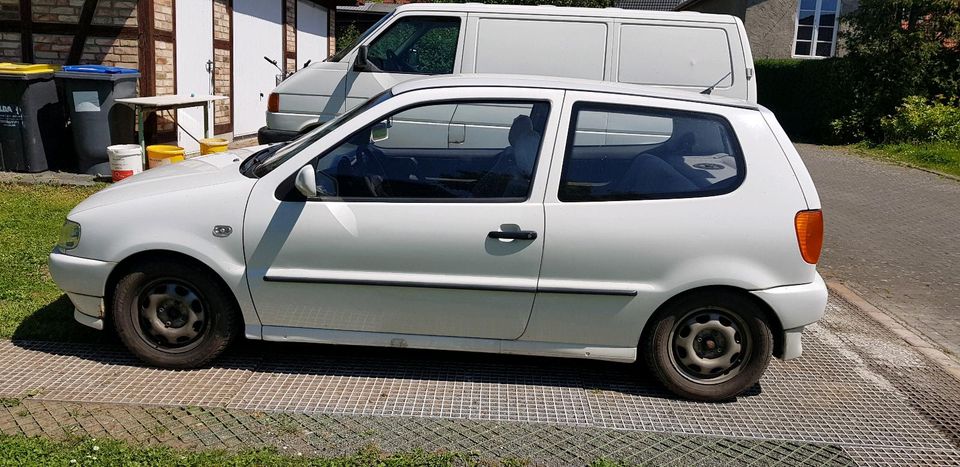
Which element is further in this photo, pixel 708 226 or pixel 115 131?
pixel 115 131

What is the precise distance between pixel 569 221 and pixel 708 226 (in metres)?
0.74

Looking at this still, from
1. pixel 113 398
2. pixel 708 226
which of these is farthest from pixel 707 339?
pixel 113 398

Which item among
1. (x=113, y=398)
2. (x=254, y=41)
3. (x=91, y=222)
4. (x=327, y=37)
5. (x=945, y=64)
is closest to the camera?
(x=113, y=398)

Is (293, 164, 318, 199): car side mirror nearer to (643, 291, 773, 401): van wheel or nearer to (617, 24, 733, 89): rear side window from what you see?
(643, 291, 773, 401): van wheel

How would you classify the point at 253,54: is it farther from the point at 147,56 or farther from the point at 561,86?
the point at 561,86

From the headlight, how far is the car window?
53.9 inches

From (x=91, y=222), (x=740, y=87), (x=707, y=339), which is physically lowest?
(x=707, y=339)

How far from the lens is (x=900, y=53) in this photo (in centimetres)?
2016

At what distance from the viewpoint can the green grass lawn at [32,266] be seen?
17.6 feet

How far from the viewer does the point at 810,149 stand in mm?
20547

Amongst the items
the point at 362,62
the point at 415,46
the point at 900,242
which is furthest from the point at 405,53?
the point at 900,242

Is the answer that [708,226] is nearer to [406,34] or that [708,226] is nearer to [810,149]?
[406,34]

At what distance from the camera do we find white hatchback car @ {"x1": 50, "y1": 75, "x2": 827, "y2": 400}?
4590mm

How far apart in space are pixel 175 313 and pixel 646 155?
108 inches
